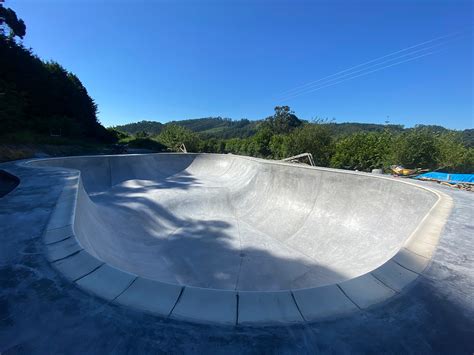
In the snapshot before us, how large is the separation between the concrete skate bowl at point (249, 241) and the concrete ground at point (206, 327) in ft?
0.33

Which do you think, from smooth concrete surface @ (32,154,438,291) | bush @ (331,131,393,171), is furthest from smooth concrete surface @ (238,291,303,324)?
bush @ (331,131,393,171)

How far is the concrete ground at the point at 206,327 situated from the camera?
1.21 meters

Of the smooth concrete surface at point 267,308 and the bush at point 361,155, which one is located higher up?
the bush at point 361,155

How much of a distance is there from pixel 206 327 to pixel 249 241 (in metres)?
5.04

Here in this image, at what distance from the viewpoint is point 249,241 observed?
628 centimetres

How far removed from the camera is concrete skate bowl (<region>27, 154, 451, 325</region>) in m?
1.63

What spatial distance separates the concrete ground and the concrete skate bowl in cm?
10

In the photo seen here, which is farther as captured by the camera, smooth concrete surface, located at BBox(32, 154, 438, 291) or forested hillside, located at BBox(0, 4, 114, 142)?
forested hillside, located at BBox(0, 4, 114, 142)

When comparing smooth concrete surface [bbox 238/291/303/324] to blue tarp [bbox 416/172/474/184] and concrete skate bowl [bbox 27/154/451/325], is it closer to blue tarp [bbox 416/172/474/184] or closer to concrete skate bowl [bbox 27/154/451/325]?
concrete skate bowl [bbox 27/154/451/325]

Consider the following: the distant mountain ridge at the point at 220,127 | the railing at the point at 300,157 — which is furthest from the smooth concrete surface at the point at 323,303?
the distant mountain ridge at the point at 220,127

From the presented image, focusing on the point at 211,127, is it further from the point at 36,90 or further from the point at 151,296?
the point at 151,296

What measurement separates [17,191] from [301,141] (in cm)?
2302

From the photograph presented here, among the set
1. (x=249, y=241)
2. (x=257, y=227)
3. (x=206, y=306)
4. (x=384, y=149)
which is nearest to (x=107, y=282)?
(x=206, y=306)

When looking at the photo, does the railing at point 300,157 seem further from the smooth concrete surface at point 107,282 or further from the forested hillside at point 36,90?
the forested hillside at point 36,90
